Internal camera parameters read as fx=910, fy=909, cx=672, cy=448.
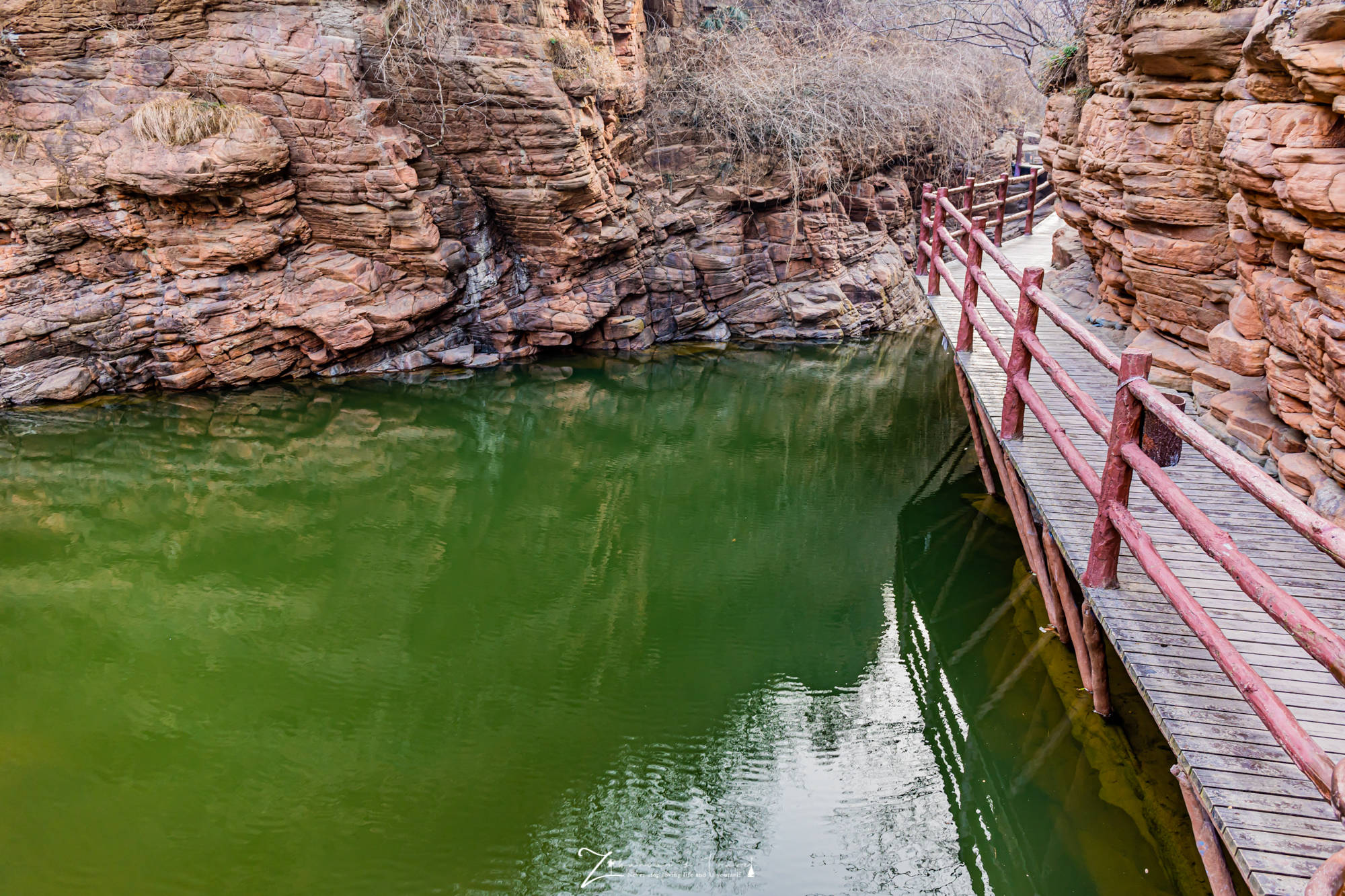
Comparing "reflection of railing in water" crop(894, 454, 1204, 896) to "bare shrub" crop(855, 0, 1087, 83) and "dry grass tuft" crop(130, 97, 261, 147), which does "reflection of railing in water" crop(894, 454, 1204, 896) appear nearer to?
"dry grass tuft" crop(130, 97, 261, 147)

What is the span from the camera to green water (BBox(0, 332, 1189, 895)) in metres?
4.97

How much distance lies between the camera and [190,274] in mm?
12703

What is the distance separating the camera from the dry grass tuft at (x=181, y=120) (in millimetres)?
11898

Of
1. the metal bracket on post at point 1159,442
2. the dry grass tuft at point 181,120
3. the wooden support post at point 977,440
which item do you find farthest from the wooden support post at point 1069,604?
the dry grass tuft at point 181,120

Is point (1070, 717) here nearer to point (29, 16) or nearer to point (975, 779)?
point (975, 779)

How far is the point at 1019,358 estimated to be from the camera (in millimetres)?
6516

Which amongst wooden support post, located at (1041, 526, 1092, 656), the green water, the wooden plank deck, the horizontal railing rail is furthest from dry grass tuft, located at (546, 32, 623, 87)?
wooden support post, located at (1041, 526, 1092, 656)

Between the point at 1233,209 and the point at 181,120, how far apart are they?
1202cm

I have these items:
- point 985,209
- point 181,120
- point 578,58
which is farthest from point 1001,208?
point 181,120

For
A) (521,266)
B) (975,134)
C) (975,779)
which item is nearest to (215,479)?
(521,266)

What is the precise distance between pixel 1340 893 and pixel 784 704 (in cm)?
385

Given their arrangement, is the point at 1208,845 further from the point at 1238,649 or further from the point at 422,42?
the point at 422,42

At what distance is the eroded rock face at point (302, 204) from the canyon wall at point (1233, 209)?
7.70 meters

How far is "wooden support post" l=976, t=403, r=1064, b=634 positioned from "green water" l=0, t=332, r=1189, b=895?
430 millimetres
